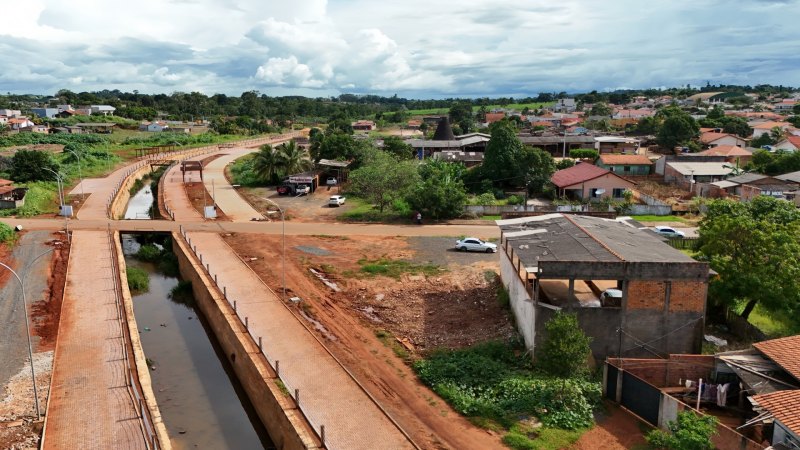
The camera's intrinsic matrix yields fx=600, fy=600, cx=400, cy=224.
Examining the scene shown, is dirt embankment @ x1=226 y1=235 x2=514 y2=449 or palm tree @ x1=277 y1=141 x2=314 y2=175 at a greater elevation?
palm tree @ x1=277 y1=141 x2=314 y2=175

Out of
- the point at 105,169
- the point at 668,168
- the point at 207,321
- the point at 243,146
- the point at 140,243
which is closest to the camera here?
the point at 207,321

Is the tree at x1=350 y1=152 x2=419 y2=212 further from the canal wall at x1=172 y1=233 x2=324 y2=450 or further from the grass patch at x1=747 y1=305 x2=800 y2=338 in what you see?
the grass patch at x1=747 y1=305 x2=800 y2=338

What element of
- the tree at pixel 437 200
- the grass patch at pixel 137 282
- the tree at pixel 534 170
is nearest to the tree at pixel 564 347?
the grass patch at pixel 137 282

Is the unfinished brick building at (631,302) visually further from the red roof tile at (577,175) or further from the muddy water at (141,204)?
the muddy water at (141,204)

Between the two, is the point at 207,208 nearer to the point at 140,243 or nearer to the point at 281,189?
the point at 140,243

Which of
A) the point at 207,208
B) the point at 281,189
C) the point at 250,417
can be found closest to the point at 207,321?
the point at 250,417

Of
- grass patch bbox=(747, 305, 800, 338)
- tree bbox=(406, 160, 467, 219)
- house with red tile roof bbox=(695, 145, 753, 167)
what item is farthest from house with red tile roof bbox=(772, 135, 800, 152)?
grass patch bbox=(747, 305, 800, 338)
